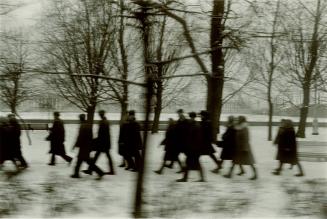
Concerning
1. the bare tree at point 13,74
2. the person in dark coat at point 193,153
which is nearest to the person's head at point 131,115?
the person in dark coat at point 193,153

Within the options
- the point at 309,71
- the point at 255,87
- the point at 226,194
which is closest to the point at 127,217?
the point at 226,194

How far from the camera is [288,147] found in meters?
13.7

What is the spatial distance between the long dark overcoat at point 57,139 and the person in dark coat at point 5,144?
124 centimetres

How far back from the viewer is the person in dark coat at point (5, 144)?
1372 centimetres

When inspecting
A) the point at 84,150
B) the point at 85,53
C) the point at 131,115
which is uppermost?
the point at 85,53

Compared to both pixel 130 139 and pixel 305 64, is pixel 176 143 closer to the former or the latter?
pixel 130 139

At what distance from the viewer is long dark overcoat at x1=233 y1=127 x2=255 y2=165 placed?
13.0 m

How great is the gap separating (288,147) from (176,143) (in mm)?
2899

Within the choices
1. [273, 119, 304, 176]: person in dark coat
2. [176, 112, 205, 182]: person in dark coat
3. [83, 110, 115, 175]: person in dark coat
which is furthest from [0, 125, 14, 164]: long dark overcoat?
[273, 119, 304, 176]: person in dark coat

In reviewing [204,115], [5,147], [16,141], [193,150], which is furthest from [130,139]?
[5,147]

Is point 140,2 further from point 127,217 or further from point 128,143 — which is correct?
point 128,143

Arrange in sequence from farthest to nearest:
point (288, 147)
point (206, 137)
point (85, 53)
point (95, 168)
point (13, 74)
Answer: point (85, 53) → point (206, 137) → point (288, 147) → point (95, 168) → point (13, 74)

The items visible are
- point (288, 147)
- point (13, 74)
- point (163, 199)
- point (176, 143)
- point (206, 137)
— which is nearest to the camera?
point (13, 74)

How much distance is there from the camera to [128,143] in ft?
43.8
